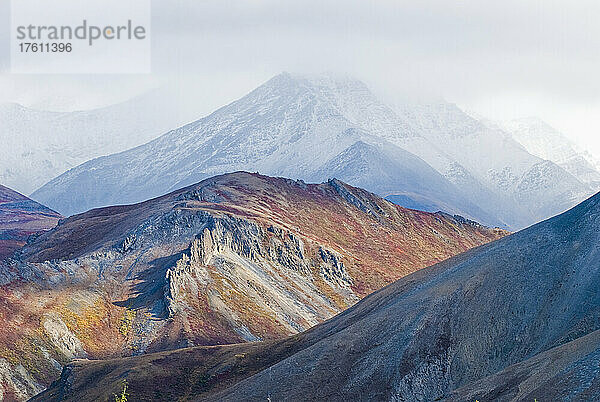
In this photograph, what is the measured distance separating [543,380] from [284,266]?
5327 inches

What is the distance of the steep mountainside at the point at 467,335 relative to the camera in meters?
69.9

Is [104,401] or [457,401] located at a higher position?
[457,401]

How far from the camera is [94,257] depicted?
539ft

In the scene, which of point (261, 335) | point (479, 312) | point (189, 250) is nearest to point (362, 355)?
point (479, 312)

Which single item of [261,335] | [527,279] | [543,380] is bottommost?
[261,335]

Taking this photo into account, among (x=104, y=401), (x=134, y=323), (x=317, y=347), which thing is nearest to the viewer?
(x=317, y=347)

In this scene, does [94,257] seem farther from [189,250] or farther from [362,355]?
[362,355]

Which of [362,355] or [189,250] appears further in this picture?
[189,250]

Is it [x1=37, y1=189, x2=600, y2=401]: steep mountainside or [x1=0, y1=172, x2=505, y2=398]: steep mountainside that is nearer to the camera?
[x1=37, y1=189, x2=600, y2=401]: steep mountainside

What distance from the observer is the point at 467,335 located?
77000 millimetres

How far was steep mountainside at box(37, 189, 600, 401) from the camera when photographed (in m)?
69.9

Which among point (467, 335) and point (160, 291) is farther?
point (160, 291)

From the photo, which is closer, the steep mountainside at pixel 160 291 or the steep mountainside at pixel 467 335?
the steep mountainside at pixel 467 335

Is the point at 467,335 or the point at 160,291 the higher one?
the point at 467,335
